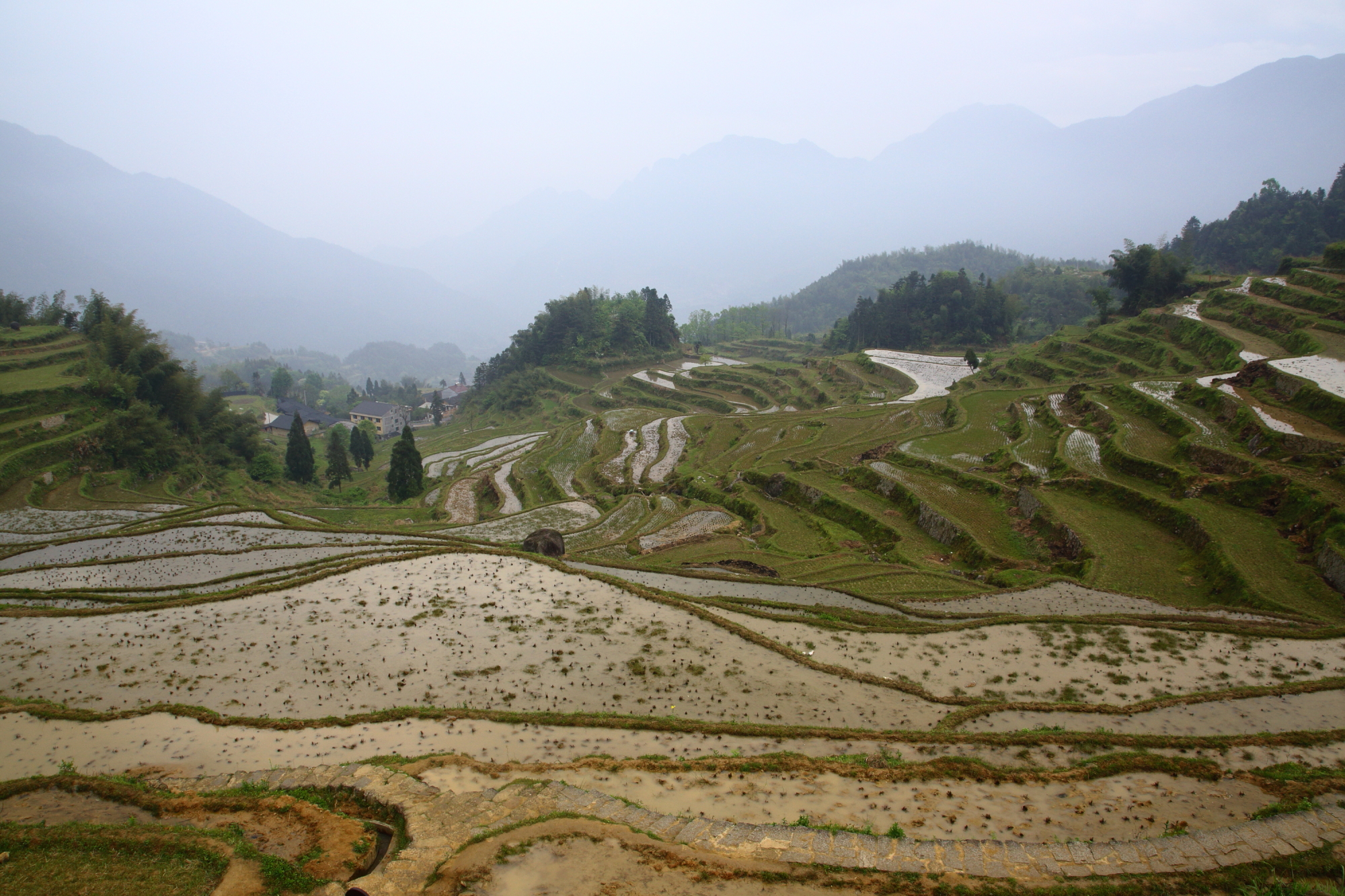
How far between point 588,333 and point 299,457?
1841 inches

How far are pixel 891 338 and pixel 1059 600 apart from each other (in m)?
74.5

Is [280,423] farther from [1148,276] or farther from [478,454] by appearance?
[1148,276]

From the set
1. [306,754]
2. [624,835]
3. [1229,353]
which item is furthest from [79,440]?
[1229,353]

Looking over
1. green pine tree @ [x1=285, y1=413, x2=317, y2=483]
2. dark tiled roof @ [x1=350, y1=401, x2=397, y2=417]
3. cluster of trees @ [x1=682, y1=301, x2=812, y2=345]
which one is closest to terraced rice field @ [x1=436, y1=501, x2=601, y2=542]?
green pine tree @ [x1=285, y1=413, x2=317, y2=483]

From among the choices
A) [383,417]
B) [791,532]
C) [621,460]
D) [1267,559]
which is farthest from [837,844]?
[383,417]

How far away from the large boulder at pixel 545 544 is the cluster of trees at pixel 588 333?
62.1 m

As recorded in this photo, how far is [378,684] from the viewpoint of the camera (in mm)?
12250

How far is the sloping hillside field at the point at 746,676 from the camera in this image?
25.6 ft

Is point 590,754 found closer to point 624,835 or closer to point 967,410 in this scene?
point 624,835

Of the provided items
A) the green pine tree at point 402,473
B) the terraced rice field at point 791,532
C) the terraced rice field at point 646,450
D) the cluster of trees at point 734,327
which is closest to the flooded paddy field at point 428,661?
the terraced rice field at point 791,532

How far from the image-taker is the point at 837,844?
7828 mm

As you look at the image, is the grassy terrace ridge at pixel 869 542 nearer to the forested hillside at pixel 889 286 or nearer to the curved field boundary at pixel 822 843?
the curved field boundary at pixel 822 843

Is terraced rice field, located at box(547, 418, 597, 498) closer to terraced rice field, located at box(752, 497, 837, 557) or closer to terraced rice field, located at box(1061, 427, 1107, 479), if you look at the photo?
terraced rice field, located at box(752, 497, 837, 557)

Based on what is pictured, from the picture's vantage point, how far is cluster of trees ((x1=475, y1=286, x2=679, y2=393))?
86125mm
